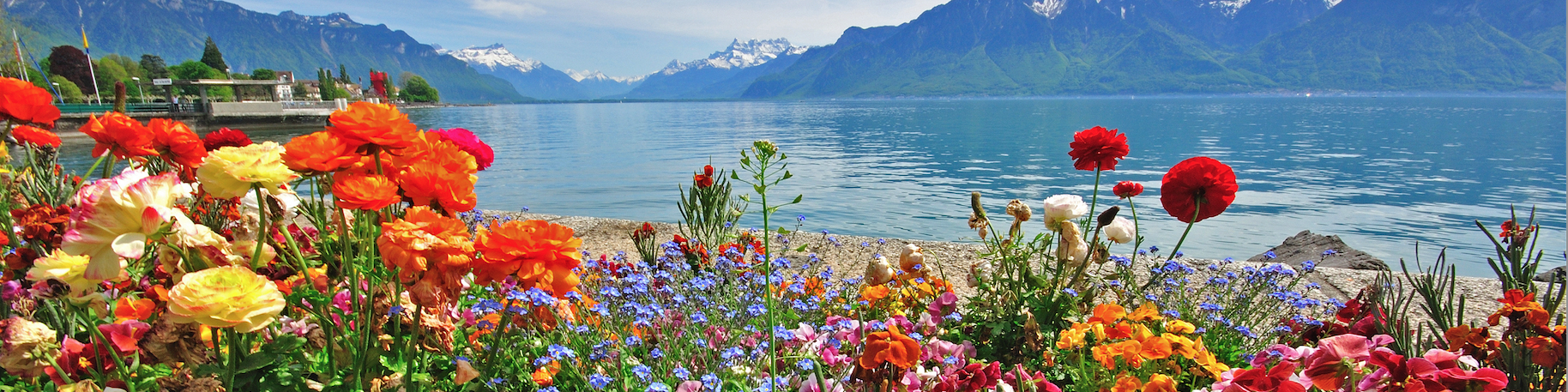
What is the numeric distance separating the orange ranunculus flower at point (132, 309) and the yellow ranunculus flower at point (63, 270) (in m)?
0.10

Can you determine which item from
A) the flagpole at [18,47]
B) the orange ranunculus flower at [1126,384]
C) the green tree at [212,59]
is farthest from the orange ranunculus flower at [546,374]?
the green tree at [212,59]

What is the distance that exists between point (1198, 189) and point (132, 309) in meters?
2.53

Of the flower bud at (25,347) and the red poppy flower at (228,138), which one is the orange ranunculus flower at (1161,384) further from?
the red poppy flower at (228,138)

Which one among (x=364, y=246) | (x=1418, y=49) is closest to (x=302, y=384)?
(x=364, y=246)

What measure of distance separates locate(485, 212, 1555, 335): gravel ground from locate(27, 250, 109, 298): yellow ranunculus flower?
2.79 meters

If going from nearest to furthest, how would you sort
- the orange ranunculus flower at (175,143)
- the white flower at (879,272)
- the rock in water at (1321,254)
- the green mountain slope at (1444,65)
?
the orange ranunculus flower at (175,143), the white flower at (879,272), the rock in water at (1321,254), the green mountain slope at (1444,65)

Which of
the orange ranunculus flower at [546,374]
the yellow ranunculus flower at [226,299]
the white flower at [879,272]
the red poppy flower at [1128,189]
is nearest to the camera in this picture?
the yellow ranunculus flower at [226,299]

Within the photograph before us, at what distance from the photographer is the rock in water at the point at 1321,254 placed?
16.2ft

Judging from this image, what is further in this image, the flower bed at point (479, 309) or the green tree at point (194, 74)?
the green tree at point (194, 74)

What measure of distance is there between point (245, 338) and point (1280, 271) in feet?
10.9

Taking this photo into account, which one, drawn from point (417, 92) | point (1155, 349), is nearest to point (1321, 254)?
point (1155, 349)

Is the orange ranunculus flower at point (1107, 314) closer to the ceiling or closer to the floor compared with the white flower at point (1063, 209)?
closer to the floor

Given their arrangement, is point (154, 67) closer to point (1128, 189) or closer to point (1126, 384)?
point (1128, 189)

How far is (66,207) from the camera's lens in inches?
76.4
